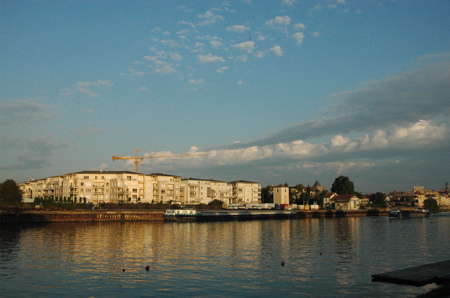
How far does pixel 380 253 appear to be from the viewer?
45.4m

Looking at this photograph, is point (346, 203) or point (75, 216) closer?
point (75, 216)

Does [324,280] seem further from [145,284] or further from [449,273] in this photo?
[145,284]

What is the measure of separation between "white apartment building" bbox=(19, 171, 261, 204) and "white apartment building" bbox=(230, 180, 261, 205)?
373cm

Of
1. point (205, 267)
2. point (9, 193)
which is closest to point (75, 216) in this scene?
point (9, 193)

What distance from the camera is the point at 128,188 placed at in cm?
15050

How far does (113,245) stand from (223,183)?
140 meters

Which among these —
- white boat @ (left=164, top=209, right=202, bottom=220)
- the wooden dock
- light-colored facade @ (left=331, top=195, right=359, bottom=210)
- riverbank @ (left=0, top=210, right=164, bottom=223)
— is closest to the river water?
the wooden dock

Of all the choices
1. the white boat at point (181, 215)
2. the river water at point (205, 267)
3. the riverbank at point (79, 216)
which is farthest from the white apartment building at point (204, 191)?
the river water at point (205, 267)

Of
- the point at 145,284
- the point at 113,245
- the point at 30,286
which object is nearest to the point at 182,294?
the point at 145,284

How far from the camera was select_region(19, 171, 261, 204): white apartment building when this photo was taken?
490 feet

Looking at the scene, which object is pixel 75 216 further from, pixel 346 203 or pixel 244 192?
pixel 346 203

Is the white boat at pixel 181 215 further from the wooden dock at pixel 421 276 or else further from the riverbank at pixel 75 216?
the wooden dock at pixel 421 276

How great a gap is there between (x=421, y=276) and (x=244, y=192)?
16917cm

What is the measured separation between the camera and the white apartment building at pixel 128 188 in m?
150
